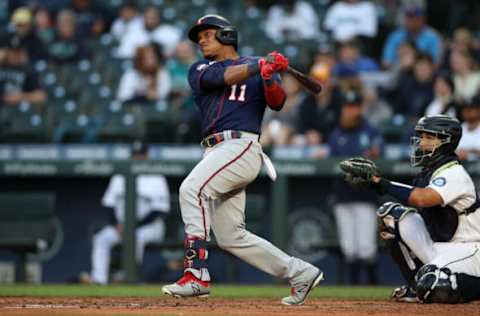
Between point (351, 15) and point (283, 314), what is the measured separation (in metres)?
7.74

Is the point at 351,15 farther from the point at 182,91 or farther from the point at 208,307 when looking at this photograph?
the point at 208,307

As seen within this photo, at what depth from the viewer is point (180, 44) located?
12727 mm

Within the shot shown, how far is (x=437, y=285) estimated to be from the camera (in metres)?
6.52

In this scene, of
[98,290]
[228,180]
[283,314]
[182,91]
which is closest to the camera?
[283,314]

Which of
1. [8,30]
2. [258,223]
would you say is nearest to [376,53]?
[258,223]

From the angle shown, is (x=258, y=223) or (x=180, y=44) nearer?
(x=258, y=223)

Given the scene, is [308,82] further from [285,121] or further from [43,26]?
[43,26]

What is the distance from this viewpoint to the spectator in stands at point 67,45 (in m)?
13.6

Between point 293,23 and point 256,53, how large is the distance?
1120 mm

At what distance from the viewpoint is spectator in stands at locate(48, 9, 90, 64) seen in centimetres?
1355

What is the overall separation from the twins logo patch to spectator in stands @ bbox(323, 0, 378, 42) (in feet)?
21.6

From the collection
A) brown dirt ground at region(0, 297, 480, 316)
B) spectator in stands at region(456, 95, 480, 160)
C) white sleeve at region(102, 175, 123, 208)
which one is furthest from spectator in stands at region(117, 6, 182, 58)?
brown dirt ground at region(0, 297, 480, 316)

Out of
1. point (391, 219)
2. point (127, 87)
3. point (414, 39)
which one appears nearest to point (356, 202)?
point (414, 39)

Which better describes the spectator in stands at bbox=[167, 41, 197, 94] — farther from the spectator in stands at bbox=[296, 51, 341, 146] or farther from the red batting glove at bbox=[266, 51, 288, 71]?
the red batting glove at bbox=[266, 51, 288, 71]
